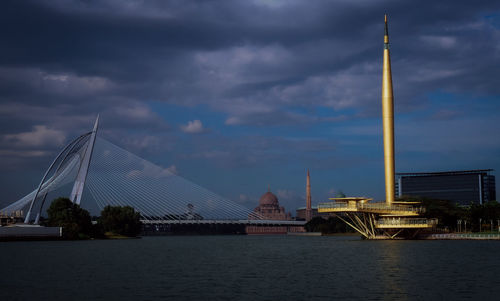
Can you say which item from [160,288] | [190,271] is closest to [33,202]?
[190,271]

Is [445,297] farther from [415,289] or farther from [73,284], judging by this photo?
[73,284]

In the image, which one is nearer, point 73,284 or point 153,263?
point 73,284

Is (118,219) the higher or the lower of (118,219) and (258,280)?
the higher

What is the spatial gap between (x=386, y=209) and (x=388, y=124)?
19.3 meters

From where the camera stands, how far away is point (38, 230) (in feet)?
411

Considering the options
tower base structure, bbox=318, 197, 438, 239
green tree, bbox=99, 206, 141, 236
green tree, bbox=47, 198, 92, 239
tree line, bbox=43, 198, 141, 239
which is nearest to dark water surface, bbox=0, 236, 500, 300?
tower base structure, bbox=318, 197, 438, 239

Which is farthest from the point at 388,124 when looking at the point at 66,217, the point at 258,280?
the point at 258,280

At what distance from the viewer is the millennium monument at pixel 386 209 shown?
354 feet

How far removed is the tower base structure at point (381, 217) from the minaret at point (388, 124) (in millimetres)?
5112

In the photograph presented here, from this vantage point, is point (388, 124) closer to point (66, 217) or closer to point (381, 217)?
point (381, 217)

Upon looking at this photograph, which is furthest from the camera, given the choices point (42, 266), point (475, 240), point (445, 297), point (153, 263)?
point (475, 240)

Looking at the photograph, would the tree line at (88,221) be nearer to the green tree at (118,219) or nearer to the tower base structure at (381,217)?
the green tree at (118,219)

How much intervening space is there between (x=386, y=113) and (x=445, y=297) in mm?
89946

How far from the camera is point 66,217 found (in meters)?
131
